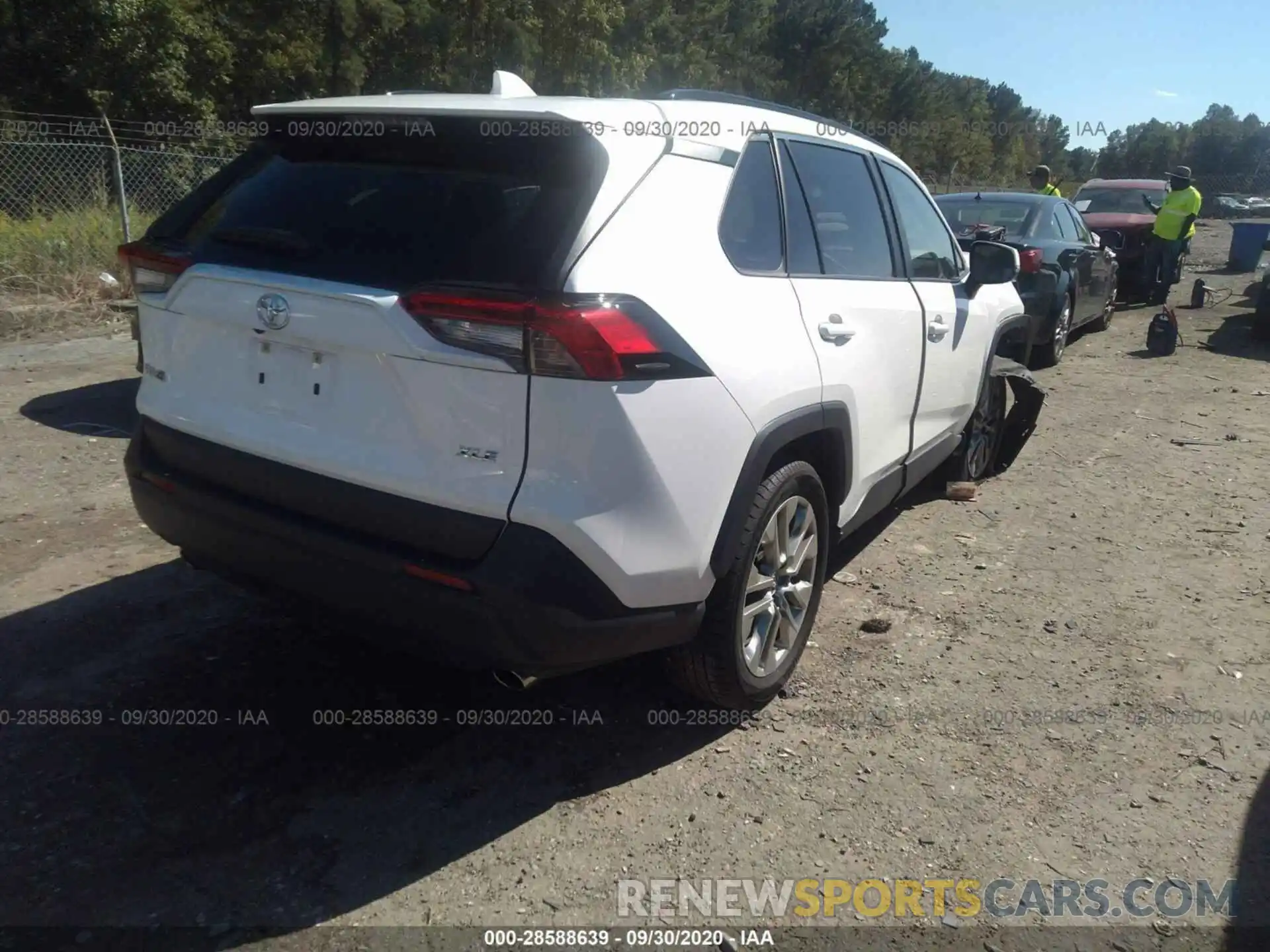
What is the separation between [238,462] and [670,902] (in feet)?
5.41

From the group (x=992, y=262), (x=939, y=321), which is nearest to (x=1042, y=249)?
(x=992, y=262)

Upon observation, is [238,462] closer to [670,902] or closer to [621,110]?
[621,110]

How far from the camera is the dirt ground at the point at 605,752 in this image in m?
2.62

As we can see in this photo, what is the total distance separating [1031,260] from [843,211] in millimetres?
6112

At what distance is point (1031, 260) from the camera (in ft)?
30.1

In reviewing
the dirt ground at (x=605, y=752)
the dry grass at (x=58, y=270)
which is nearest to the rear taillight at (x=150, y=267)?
the dirt ground at (x=605, y=752)

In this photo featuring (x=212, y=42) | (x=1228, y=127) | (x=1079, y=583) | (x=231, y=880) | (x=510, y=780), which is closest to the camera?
(x=231, y=880)

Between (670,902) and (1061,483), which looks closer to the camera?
(670,902)

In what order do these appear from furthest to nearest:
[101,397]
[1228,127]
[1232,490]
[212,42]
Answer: [1228,127]
[212,42]
[101,397]
[1232,490]

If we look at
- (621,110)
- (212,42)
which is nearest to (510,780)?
(621,110)

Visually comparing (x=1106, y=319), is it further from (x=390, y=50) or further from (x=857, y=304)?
(x=390, y=50)

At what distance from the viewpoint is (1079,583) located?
4.65 m

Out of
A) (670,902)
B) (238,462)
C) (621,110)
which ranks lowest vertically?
(670,902)

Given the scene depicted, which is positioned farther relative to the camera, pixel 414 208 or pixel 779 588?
pixel 779 588
